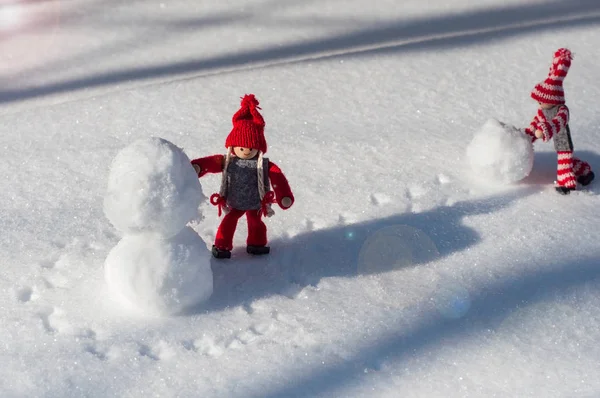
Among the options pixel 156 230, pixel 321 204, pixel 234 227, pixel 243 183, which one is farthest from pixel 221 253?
pixel 321 204

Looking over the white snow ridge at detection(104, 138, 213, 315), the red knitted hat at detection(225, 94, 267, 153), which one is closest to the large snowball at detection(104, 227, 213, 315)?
the white snow ridge at detection(104, 138, 213, 315)

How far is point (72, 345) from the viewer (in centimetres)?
198

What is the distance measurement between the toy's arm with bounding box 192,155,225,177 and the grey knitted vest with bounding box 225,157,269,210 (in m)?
0.03

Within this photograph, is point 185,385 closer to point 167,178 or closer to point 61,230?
point 167,178

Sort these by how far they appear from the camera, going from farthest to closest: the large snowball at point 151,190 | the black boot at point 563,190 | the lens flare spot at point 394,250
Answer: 1. the black boot at point 563,190
2. the lens flare spot at point 394,250
3. the large snowball at point 151,190

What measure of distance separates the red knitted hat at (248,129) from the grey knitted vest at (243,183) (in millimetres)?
58

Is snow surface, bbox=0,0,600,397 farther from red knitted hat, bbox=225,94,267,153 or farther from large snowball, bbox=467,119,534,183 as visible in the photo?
red knitted hat, bbox=225,94,267,153

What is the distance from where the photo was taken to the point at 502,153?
2566 mm

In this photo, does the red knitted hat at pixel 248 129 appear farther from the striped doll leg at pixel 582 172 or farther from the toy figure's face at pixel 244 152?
the striped doll leg at pixel 582 172

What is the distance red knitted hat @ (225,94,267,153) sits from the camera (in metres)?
2.18

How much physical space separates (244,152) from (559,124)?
1.14 metres

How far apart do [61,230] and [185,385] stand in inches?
34.1

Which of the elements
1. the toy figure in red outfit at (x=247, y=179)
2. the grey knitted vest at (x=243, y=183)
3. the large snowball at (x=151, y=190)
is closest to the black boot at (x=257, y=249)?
the toy figure in red outfit at (x=247, y=179)

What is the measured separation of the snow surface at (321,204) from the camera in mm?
1921
